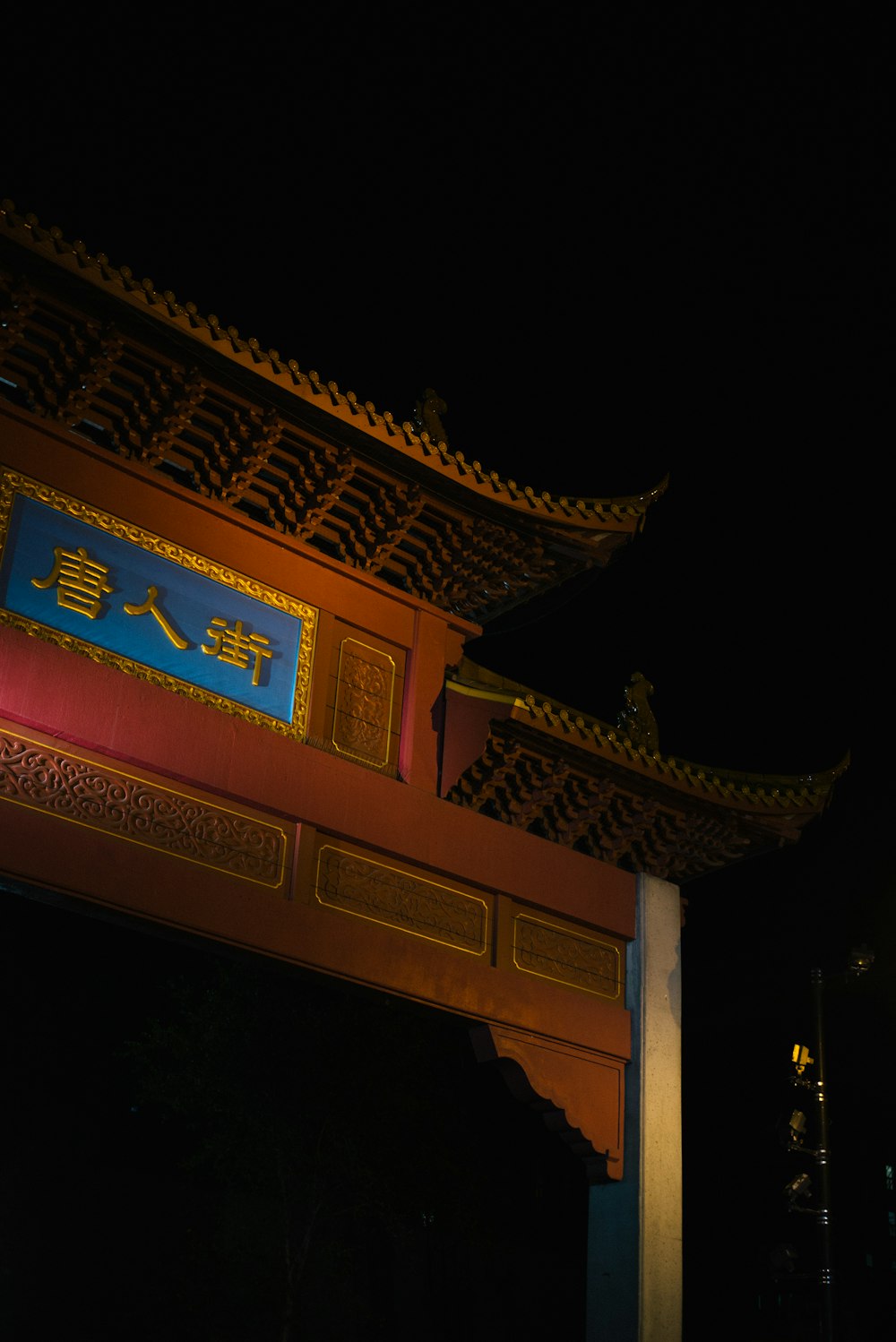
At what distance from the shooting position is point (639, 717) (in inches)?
384

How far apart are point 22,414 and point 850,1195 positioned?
686 inches

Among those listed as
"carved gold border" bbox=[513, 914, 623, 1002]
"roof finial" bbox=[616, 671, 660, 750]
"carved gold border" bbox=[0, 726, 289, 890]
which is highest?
"roof finial" bbox=[616, 671, 660, 750]

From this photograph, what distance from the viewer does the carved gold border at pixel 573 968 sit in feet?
27.5

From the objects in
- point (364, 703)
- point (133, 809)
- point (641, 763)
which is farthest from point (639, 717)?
point (133, 809)

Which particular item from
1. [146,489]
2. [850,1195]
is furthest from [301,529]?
[850,1195]

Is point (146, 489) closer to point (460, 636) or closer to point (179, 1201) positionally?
point (460, 636)

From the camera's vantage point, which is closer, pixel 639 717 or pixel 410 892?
pixel 410 892

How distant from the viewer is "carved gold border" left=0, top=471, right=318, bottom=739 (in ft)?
23.0

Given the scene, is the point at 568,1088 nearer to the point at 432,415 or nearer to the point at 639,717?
the point at 639,717

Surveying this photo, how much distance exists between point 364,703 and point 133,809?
1832 millimetres

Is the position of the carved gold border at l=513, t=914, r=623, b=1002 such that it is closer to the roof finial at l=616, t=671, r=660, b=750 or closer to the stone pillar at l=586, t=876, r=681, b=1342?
the stone pillar at l=586, t=876, r=681, b=1342

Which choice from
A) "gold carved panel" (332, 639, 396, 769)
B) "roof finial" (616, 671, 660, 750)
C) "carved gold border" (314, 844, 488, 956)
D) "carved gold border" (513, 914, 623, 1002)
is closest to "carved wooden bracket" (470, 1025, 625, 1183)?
"carved gold border" (513, 914, 623, 1002)

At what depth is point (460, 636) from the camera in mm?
8953

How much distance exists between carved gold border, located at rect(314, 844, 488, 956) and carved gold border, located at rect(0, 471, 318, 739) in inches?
30.9
